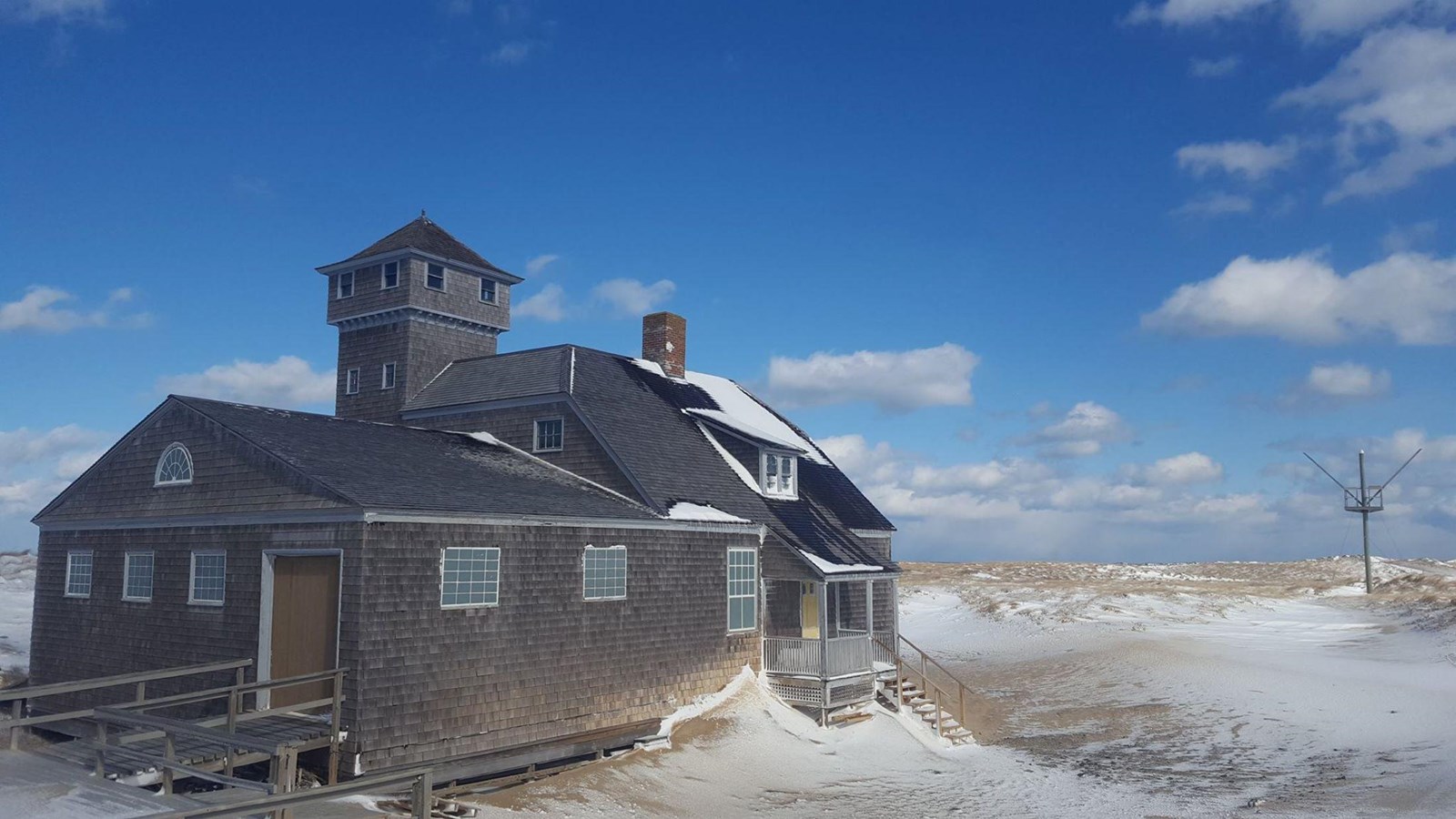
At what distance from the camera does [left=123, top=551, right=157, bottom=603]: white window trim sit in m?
20.7

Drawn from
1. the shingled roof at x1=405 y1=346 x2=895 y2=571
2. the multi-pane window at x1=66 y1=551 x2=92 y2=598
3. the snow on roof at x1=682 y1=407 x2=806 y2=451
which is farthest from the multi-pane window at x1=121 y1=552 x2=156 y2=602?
the snow on roof at x1=682 y1=407 x2=806 y2=451

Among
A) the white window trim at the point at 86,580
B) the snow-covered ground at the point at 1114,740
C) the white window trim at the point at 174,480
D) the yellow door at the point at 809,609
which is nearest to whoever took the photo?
the snow-covered ground at the point at 1114,740

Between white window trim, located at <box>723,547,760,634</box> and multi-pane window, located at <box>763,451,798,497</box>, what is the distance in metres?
3.27

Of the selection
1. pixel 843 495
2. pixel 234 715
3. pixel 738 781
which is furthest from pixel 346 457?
pixel 843 495

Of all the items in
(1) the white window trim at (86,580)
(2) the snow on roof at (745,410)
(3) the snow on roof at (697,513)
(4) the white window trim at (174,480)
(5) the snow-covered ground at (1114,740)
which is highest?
(2) the snow on roof at (745,410)

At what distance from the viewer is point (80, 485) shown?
23.0m

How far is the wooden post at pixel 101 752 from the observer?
15.5 m

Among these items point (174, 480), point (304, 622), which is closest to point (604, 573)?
point (304, 622)

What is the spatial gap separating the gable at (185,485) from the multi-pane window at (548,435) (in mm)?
8365

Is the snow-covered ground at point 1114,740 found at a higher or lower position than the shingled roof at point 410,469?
lower

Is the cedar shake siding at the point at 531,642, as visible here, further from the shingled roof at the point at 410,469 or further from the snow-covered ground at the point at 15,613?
the snow-covered ground at the point at 15,613

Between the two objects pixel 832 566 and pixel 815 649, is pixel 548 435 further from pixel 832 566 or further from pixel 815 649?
pixel 815 649

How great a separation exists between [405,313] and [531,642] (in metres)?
14.5

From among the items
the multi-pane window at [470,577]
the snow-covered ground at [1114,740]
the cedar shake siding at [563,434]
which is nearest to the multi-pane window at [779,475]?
the cedar shake siding at [563,434]
